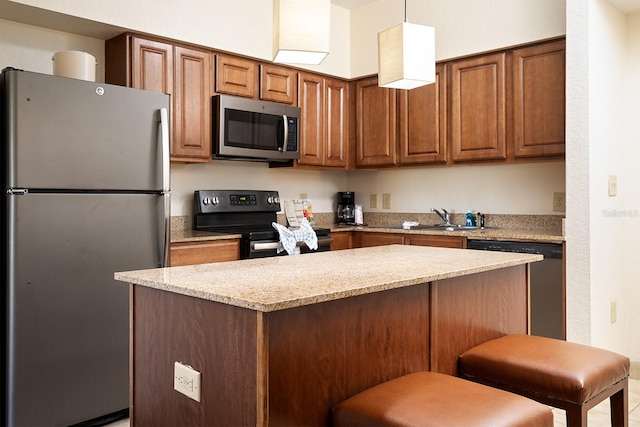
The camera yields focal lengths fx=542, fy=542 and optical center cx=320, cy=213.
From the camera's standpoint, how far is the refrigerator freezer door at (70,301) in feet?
7.77

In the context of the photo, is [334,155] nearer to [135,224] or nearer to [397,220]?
[397,220]

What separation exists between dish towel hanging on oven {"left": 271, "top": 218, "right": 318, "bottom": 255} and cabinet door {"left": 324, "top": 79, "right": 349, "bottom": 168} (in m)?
0.85

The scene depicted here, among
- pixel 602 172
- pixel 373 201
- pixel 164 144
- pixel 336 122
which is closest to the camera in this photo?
pixel 164 144

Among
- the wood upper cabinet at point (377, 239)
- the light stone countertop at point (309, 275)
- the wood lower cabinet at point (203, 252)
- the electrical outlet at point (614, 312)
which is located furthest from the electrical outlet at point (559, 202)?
the wood lower cabinet at point (203, 252)

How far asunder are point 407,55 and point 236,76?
5.94 ft

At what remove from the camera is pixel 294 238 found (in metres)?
3.62

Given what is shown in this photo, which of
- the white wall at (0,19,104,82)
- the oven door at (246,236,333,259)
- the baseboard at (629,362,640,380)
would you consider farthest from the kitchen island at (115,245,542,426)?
the white wall at (0,19,104,82)

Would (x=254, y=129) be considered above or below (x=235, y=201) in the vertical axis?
above

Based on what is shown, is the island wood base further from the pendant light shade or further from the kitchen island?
the pendant light shade

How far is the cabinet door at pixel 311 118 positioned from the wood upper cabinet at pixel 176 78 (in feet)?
2.71

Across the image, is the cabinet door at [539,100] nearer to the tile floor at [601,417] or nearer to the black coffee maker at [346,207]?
the tile floor at [601,417]

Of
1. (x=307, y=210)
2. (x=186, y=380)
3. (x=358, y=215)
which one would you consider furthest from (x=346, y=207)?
(x=186, y=380)

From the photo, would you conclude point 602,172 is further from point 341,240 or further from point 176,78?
point 176,78

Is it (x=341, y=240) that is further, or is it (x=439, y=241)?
(x=341, y=240)
